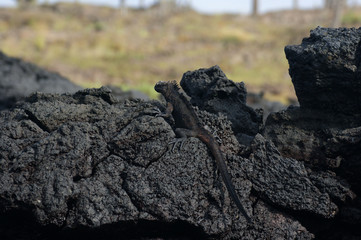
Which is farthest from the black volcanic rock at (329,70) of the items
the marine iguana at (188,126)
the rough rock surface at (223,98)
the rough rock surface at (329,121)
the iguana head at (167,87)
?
the iguana head at (167,87)

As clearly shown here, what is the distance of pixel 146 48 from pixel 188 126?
2515 centimetres

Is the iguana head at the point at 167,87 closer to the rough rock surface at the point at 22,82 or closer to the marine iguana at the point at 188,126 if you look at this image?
the marine iguana at the point at 188,126

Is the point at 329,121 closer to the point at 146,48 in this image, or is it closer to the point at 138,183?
the point at 138,183

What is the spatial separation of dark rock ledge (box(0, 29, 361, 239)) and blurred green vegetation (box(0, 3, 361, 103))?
12.9 metres

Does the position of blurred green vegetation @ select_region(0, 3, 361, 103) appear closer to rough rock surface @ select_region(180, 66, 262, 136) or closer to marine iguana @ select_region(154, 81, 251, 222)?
rough rock surface @ select_region(180, 66, 262, 136)

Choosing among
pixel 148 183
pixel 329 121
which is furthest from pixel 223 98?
pixel 148 183

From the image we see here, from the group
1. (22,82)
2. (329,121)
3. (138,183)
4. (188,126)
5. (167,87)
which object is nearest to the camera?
(138,183)

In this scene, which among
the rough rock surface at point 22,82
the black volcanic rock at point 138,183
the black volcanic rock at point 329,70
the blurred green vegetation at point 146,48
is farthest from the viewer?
the blurred green vegetation at point 146,48

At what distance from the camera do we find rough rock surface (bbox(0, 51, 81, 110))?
1028 cm

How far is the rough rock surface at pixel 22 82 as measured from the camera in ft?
Result: 33.7

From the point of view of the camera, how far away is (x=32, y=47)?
88.4ft

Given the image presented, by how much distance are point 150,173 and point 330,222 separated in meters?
1.80

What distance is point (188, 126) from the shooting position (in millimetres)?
4598

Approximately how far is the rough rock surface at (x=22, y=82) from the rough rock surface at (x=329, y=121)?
6.65 m
